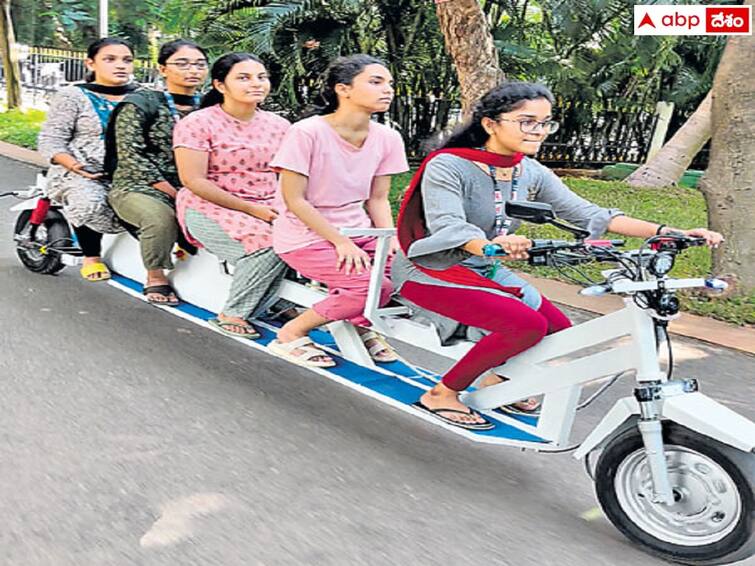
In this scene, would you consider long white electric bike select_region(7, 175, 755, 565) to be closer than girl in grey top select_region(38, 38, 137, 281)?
Yes

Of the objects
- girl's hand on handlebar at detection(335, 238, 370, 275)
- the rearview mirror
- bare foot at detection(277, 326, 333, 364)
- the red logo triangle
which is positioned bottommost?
bare foot at detection(277, 326, 333, 364)

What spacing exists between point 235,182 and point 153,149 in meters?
0.75

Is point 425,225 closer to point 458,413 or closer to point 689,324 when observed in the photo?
point 458,413

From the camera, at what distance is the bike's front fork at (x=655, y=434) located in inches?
125

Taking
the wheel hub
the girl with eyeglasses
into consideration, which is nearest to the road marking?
the wheel hub

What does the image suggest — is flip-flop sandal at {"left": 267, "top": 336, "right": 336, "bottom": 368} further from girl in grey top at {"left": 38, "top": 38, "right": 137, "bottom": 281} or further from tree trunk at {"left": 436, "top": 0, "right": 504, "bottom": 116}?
tree trunk at {"left": 436, "top": 0, "right": 504, "bottom": 116}

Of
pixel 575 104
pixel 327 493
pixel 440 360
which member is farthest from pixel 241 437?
pixel 575 104

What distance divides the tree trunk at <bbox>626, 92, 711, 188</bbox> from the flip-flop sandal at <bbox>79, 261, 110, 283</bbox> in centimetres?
936

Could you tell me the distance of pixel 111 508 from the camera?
3.50 m

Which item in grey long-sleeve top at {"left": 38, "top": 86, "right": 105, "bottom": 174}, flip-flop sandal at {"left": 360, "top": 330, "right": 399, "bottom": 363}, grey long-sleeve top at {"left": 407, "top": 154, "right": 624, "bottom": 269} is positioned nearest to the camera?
grey long-sleeve top at {"left": 407, "top": 154, "right": 624, "bottom": 269}

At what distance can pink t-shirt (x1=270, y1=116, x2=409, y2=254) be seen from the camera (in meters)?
4.36

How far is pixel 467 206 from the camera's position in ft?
12.6

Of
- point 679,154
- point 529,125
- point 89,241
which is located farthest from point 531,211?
point 679,154

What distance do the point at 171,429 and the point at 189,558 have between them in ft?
3.95
